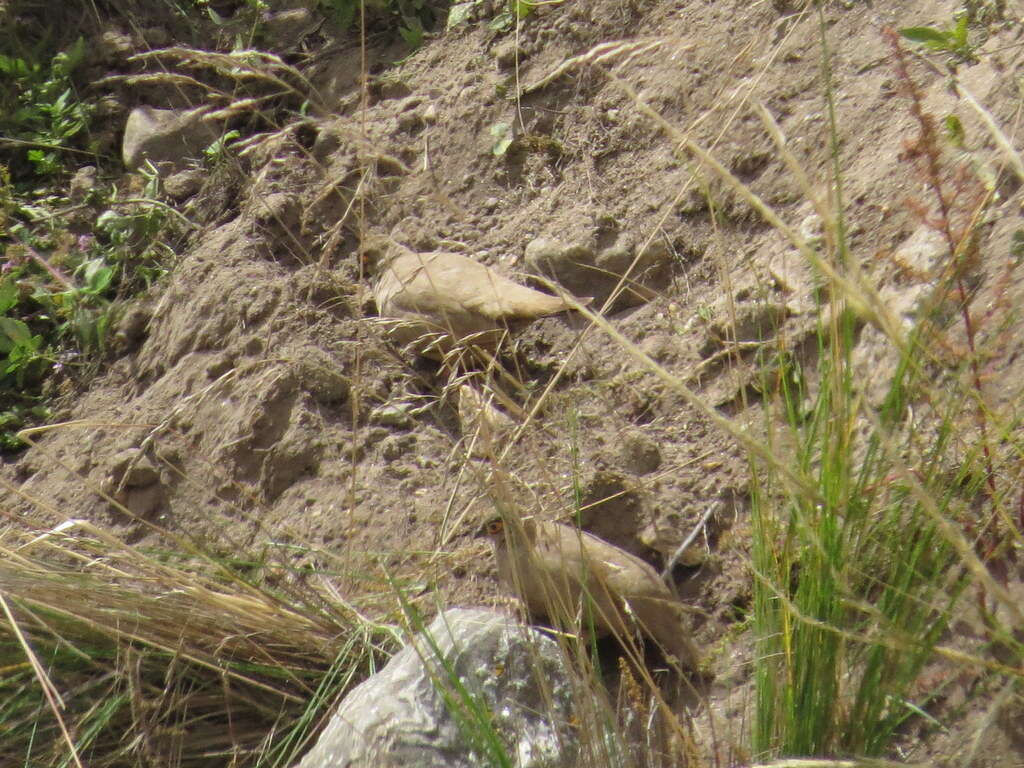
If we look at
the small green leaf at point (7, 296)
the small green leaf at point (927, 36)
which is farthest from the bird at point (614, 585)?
the small green leaf at point (7, 296)

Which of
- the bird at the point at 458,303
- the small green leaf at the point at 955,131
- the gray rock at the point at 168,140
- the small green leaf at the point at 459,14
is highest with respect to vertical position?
the small green leaf at the point at 459,14

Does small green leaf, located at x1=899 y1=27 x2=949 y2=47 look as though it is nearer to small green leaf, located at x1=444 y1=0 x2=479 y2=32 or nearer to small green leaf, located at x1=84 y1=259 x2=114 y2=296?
small green leaf, located at x1=444 y1=0 x2=479 y2=32

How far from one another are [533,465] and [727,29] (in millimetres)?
1176

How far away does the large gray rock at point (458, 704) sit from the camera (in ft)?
5.52

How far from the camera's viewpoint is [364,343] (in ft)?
8.17

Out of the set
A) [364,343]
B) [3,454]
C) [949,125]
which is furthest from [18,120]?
[949,125]

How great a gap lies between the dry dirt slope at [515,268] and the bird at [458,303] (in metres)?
0.07

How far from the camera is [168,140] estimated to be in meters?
3.28

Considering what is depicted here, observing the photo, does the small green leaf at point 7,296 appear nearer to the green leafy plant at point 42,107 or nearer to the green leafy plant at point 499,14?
the green leafy plant at point 42,107

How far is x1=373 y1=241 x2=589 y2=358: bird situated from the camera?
236 centimetres

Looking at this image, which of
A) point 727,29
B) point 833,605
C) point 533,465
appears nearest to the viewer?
point 833,605

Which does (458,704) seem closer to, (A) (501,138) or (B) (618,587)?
(B) (618,587)

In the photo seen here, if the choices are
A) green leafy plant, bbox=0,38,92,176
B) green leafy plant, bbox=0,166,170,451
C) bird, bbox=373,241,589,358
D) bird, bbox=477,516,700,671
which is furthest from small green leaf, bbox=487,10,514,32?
bird, bbox=477,516,700,671

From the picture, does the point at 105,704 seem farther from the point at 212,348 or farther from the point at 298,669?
the point at 212,348
